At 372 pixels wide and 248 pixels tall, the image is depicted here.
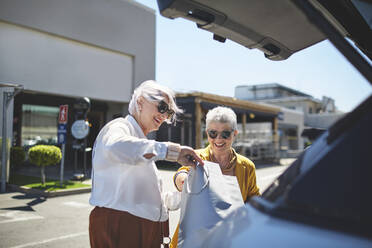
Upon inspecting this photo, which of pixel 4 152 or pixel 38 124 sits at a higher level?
pixel 38 124

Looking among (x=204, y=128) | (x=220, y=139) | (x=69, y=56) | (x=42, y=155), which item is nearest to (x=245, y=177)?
(x=220, y=139)

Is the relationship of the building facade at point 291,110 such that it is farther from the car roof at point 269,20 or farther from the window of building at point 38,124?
the car roof at point 269,20

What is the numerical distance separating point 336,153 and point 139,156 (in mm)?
907

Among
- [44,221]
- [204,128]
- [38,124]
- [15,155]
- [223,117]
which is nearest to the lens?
[223,117]

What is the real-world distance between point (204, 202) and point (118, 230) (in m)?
0.51

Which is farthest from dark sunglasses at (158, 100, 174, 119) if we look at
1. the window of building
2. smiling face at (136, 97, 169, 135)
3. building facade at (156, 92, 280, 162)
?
the window of building

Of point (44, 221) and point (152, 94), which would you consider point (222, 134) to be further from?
point (44, 221)

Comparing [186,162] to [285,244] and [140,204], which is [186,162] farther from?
[285,244]

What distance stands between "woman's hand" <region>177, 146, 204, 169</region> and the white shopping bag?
0.12 ft

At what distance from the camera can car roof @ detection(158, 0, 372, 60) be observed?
1.45 metres

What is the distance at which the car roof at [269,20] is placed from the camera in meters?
1.45

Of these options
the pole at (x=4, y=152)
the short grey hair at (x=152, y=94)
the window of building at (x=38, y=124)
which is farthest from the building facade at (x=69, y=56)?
the short grey hair at (x=152, y=94)

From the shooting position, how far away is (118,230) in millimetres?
1596

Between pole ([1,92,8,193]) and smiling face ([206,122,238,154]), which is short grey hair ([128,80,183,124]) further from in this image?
pole ([1,92,8,193])
